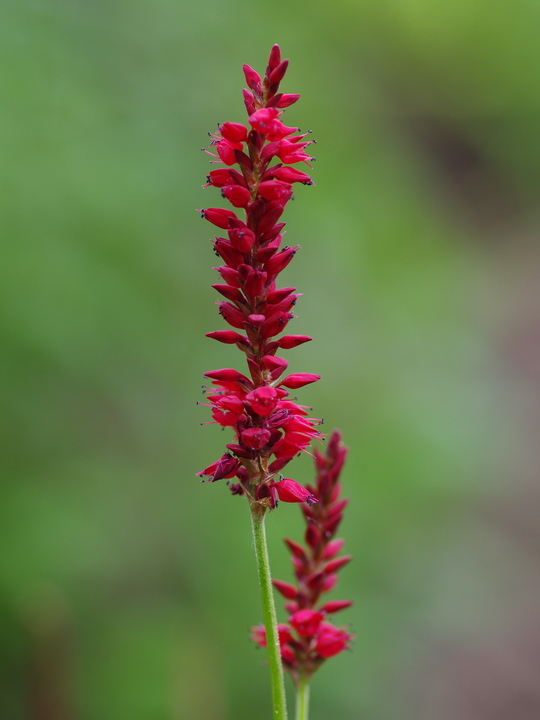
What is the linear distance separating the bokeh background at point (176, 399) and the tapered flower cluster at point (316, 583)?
0.84m

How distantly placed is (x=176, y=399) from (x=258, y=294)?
4.96 m

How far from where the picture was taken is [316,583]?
1.98 m

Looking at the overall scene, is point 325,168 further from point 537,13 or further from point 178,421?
point 537,13

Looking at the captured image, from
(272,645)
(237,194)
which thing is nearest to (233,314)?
(237,194)

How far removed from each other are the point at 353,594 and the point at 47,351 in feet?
10.4

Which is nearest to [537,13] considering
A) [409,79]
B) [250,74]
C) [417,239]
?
[409,79]

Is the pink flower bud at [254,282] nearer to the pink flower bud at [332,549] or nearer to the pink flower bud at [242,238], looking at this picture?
the pink flower bud at [242,238]

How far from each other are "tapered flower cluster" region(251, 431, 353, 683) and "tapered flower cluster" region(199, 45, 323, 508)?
0.50 feet

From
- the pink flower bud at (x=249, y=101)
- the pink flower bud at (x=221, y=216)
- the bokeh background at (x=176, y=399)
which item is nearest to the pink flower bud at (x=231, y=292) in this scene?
the pink flower bud at (x=221, y=216)

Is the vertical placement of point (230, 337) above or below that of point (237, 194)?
below

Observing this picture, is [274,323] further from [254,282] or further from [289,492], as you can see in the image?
[289,492]

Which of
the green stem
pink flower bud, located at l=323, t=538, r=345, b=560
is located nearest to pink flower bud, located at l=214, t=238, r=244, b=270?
pink flower bud, located at l=323, t=538, r=345, b=560

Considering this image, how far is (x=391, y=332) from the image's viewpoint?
945 centimetres

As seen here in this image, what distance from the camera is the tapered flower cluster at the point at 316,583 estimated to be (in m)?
1.93
